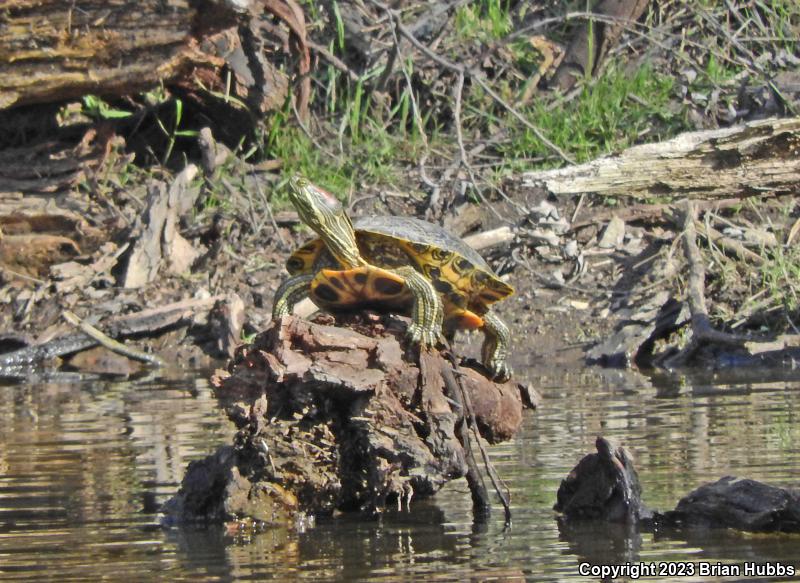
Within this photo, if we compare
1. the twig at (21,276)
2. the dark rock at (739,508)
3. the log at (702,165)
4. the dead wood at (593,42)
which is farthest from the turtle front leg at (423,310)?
the dead wood at (593,42)

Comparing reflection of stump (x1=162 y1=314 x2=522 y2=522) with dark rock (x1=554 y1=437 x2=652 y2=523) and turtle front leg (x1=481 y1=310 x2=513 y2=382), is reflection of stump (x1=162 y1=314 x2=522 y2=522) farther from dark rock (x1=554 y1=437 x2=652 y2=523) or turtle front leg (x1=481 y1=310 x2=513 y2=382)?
turtle front leg (x1=481 y1=310 x2=513 y2=382)

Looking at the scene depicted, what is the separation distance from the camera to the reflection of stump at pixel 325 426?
432 cm

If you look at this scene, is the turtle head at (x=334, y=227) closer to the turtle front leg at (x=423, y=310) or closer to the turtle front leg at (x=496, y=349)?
the turtle front leg at (x=423, y=310)

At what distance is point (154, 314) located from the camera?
33.1 feet

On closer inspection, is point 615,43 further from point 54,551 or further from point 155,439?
point 54,551

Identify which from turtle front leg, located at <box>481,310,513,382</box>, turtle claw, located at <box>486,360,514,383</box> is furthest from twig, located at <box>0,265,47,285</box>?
turtle claw, located at <box>486,360,514,383</box>

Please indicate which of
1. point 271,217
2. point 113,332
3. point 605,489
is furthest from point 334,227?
point 271,217

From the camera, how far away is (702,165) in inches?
330

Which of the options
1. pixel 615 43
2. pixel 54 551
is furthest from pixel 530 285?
pixel 54 551

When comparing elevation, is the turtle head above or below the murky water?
above

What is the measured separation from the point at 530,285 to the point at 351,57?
3363mm

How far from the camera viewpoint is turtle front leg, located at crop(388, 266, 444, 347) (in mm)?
4566

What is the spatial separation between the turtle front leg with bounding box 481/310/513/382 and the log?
2772mm

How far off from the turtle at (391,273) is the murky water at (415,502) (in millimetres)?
611
